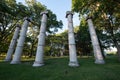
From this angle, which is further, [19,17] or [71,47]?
[19,17]

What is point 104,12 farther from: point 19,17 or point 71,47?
point 19,17

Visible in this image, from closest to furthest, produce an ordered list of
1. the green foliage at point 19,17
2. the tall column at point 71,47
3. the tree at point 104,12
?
the tall column at point 71,47 < the tree at point 104,12 < the green foliage at point 19,17

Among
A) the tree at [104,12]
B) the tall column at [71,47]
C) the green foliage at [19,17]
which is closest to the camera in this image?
the tall column at [71,47]

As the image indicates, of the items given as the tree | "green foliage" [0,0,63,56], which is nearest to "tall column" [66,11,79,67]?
the tree

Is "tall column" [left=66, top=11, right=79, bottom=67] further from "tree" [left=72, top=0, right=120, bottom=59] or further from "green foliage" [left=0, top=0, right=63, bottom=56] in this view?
"green foliage" [left=0, top=0, right=63, bottom=56]

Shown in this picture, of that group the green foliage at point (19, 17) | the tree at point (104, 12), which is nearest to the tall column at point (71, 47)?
the tree at point (104, 12)

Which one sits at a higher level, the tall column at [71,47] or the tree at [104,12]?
the tree at [104,12]

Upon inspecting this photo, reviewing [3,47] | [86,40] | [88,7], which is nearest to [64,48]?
[86,40]

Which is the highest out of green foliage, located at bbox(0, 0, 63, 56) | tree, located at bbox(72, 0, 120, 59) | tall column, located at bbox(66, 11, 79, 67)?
green foliage, located at bbox(0, 0, 63, 56)

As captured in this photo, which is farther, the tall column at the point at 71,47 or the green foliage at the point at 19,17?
the green foliage at the point at 19,17

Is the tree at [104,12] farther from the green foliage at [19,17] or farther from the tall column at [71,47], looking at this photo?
the green foliage at [19,17]

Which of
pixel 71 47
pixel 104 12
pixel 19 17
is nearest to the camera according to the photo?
pixel 71 47

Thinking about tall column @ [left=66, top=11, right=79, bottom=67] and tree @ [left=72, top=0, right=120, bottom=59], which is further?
tree @ [left=72, top=0, right=120, bottom=59]

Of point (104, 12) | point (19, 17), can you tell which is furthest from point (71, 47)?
point (19, 17)
